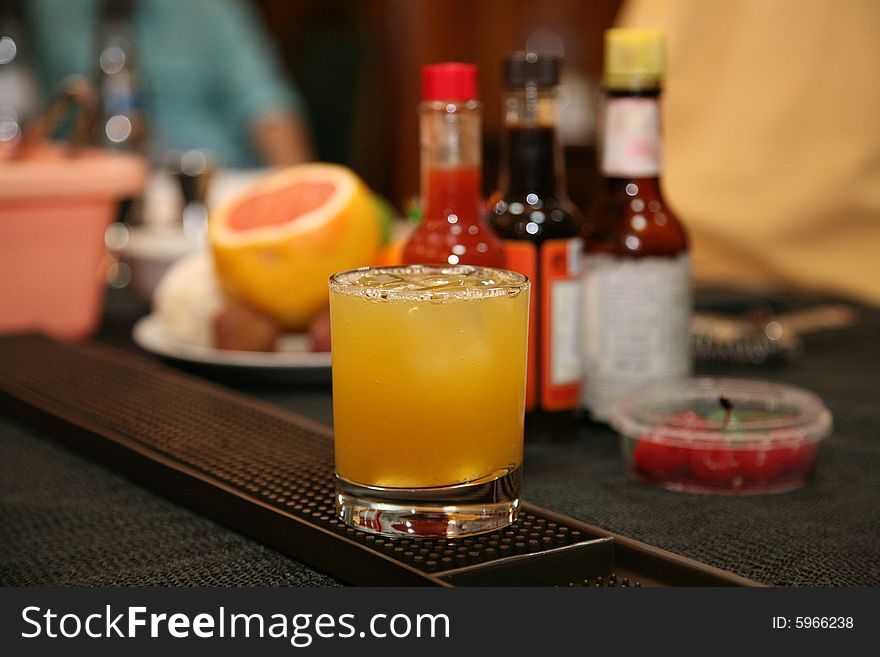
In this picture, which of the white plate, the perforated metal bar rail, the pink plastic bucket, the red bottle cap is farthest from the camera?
the pink plastic bucket

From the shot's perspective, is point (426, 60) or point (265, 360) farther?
point (426, 60)

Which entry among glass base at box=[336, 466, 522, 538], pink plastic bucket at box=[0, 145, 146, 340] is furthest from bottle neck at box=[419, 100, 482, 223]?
pink plastic bucket at box=[0, 145, 146, 340]

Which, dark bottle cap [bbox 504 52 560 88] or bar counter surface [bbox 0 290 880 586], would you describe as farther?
dark bottle cap [bbox 504 52 560 88]

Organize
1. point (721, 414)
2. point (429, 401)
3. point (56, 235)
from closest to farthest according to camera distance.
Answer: point (429, 401) < point (721, 414) < point (56, 235)

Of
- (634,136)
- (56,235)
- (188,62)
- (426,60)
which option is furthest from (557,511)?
(426,60)

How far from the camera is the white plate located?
3.47 ft

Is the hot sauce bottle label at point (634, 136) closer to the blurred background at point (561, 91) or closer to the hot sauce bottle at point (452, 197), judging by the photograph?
the hot sauce bottle at point (452, 197)

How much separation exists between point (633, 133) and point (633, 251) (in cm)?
10

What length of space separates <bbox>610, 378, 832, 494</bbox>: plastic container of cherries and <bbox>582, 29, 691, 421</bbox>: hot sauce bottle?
8 centimetres

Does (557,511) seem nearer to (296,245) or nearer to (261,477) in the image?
(261,477)

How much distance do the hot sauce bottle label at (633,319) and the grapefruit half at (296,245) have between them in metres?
0.30

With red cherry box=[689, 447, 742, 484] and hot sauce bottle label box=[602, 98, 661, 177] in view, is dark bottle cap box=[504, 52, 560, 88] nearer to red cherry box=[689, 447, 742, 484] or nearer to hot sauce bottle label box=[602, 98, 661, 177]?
hot sauce bottle label box=[602, 98, 661, 177]

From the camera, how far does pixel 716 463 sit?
2.52ft

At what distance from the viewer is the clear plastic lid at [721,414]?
0.78 metres
